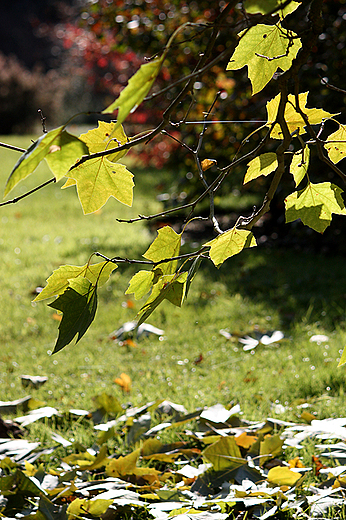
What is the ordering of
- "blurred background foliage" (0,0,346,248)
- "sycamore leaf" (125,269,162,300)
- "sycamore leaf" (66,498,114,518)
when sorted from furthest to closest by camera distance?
"blurred background foliage" (0,0,346,248) < "sycamore leaf" (66,498,114,518) < "sycamore leaf" (125,269,162,300)

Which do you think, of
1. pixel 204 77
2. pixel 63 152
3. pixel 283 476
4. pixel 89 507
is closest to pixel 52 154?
pixel 63 152

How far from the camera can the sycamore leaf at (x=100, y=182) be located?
0.91 meters

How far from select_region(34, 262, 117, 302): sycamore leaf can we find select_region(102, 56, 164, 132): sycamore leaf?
0.39 meters

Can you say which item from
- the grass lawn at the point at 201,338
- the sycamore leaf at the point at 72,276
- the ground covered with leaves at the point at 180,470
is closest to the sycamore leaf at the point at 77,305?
the sycamore leaf at the point at 72,276

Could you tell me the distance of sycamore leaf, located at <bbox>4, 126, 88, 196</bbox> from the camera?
2.11ft

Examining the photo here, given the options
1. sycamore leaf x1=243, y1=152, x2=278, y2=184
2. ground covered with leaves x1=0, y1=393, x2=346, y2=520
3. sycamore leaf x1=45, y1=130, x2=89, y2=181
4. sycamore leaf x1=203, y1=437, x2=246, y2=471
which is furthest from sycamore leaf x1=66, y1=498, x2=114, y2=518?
sycamore leaf x1=45, y1=130, x2=89, y2=181

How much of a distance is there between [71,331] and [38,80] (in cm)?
2050

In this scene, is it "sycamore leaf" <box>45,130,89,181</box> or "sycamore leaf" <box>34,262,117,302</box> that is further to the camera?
"sycamore leaf" <box>34,262,117,302</box>

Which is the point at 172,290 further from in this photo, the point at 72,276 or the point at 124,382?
the point at 124,382

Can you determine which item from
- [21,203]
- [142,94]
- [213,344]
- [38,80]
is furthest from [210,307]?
[38,80]

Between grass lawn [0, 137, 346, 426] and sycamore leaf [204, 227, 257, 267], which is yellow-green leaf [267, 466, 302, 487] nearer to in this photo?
grass lawn [0, 137, 346, 426]

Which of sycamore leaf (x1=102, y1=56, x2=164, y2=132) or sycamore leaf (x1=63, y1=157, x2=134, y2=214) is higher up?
sycamore leaf (x1=102, y1=56, x2=164, y2=132)

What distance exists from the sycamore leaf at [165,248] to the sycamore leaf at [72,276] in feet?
0.33

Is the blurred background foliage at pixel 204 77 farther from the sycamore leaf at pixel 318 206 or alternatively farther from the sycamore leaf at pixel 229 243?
the sycamore leaf at pixel 229 243
